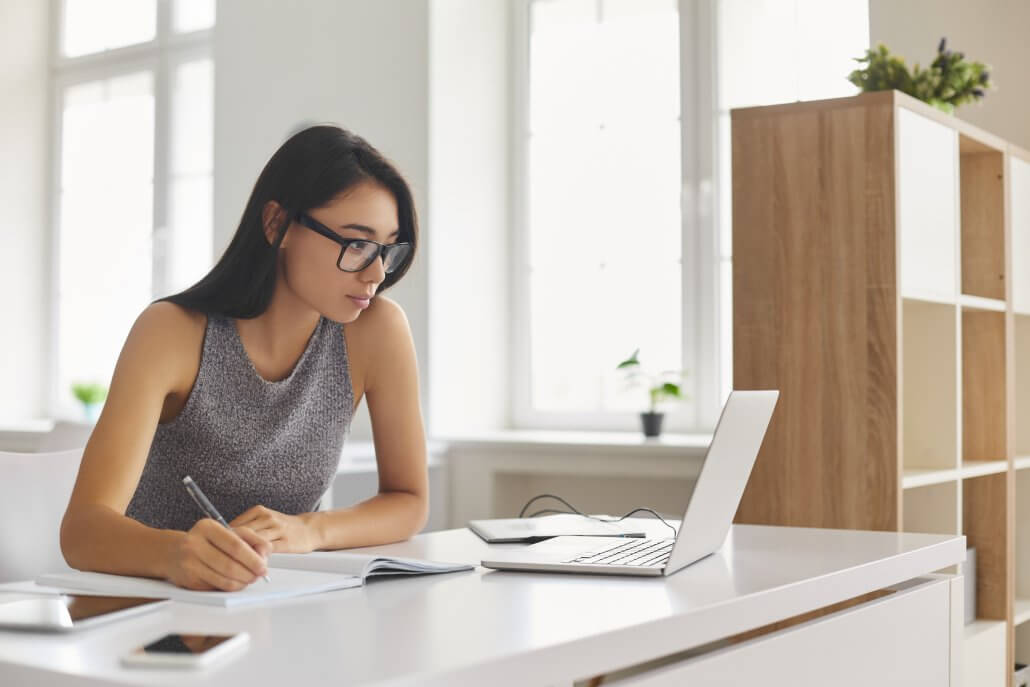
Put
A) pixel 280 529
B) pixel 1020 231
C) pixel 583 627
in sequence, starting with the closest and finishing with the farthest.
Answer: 1. pixel 583 627
2. pixel 280 529
3. pixel 1020 231

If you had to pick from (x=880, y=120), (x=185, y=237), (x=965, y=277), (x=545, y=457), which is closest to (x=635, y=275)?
(x=545, y=457)

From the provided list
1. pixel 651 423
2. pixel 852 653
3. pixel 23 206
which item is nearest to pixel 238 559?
pixel 852 653

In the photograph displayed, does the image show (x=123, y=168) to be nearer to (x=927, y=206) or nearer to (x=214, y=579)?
(x=927, y=206)

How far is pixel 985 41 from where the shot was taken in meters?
3.33

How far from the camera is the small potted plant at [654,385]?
12.0ft

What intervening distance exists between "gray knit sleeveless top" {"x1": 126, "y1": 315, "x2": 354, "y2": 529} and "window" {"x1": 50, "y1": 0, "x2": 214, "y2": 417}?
3203 mm

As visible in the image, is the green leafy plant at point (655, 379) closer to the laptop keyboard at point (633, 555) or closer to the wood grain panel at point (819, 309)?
the wood grain panel at point (819, 309)

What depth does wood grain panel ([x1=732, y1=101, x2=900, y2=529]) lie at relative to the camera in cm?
255

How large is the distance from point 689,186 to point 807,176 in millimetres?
1210

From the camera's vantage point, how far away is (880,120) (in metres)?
2.56

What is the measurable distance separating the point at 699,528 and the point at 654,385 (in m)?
2.42

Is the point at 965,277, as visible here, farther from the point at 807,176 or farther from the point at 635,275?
the point at 635,275

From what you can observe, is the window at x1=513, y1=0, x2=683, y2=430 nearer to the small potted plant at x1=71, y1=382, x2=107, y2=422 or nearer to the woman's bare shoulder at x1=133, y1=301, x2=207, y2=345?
the small potted plant at x1=71, y1=382, x2=107, y2=422

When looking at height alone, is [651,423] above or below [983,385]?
below
